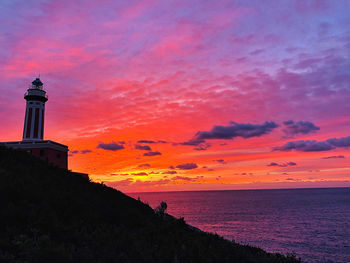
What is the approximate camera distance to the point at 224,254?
41.4 feet

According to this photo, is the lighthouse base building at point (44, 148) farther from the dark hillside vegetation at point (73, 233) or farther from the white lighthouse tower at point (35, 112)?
the dark hillside vegetation at point (73, 233)

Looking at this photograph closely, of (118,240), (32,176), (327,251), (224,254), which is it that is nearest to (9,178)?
(32,176)

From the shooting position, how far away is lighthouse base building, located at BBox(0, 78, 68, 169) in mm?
37500

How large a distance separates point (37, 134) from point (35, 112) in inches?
163

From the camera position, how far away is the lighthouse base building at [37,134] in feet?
123

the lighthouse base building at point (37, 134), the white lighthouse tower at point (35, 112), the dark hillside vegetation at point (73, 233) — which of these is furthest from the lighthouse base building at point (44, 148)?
the dark hillside vegetation at point (73, 233)

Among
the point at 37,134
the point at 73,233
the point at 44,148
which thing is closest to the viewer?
the point at 73,233

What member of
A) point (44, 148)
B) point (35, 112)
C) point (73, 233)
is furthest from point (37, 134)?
point (73, 233)

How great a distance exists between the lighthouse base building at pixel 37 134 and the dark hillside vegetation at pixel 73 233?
62.7 feet

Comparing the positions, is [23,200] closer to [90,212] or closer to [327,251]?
[90,212]

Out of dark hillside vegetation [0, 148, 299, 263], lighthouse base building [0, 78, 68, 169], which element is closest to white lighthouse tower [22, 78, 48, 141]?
lighthouse base building [0, 78, 68, 169]

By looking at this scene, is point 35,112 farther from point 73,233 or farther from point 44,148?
point 73,233

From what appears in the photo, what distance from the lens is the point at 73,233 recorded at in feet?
39.9

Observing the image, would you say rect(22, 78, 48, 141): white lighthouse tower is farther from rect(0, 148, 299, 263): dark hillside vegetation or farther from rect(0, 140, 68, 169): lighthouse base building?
rect(0, 148, 299, 263): dark hillside vegetation
